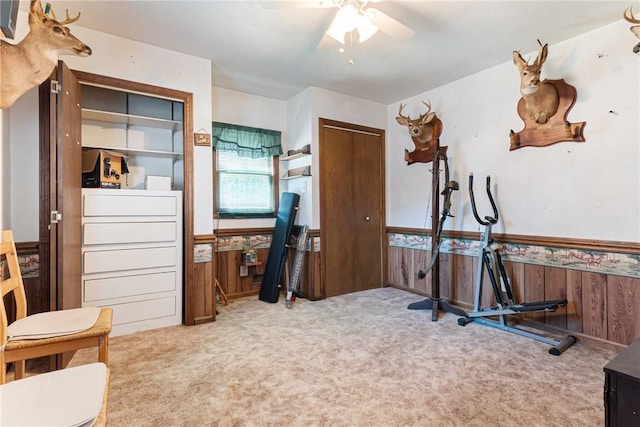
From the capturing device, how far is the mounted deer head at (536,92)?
2635 mm

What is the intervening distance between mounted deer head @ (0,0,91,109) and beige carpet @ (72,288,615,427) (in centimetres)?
191

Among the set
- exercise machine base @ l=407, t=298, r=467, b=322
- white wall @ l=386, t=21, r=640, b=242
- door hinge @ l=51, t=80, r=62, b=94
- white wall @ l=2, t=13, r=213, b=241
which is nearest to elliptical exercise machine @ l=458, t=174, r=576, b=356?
exercise machine base @ l=407, t=298, r=467, b=322

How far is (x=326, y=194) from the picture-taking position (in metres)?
4.07

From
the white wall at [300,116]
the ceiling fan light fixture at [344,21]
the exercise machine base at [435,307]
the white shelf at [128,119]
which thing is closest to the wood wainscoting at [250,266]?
the white wall at [300,116]

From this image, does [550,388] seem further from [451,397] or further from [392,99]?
[392,99]

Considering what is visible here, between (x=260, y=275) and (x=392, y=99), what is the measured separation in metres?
3.11

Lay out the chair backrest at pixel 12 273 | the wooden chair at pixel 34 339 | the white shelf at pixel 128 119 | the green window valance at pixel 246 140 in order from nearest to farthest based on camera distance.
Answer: the wooden chair at pixel 34 339 < the chair backrest at pixel 12 273 < the white shelf at pixel 128 119 < the green window valance at pixel 246 140

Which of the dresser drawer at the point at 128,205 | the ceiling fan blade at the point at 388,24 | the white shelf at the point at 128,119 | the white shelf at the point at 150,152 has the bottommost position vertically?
the dresser drawer at the point at 128,205

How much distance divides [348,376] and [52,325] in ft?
5.74

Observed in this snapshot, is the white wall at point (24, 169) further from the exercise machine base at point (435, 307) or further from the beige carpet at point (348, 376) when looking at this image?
the exercise machine base at point (435, 307)

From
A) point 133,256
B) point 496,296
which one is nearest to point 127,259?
point 133,256

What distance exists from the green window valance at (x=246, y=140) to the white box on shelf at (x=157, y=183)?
96 cm

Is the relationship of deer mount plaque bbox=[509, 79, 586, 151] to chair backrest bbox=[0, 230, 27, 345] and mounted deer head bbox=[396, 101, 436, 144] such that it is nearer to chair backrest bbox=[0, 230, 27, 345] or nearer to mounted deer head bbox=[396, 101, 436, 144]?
mounted deer head bbox=[396, 101, 436, 144]

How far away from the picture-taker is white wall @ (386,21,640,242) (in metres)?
2.50
